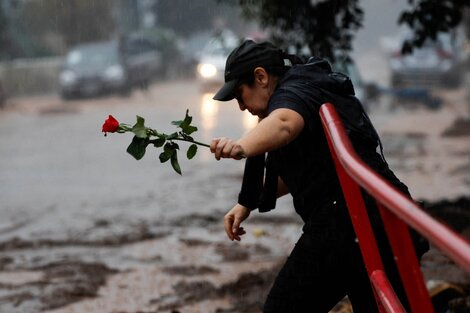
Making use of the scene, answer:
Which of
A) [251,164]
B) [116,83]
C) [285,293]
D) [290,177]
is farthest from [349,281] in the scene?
[116,83]

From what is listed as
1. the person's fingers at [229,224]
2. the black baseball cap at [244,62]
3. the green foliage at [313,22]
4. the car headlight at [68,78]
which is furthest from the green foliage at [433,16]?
the car headlight at [68,78]

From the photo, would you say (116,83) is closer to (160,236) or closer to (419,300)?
(160,236)

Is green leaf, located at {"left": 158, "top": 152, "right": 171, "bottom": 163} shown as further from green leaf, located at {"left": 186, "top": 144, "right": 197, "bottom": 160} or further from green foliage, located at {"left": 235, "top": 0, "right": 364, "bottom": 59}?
green foliage, located at {"left": 235, "top": 0, "right": 364, "bottom": 59}

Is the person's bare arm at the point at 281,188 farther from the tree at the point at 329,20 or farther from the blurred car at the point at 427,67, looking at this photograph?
the blurred car at the point at 427,67

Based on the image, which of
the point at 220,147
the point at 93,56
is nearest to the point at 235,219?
the point at 220,147

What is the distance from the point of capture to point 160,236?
8375 mm

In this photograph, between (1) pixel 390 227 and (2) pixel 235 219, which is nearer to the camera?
(1) pixel 390 227

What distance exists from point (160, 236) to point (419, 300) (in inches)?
249

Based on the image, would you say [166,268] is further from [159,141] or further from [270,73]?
[270,73]

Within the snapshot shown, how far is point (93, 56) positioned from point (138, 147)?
78.7 ft

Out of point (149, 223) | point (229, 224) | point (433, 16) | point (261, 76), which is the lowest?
point (149, 223)

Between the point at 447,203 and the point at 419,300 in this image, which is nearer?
the point at 419,300

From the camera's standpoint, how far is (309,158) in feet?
10.2

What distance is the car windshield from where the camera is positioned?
26.3 metres
